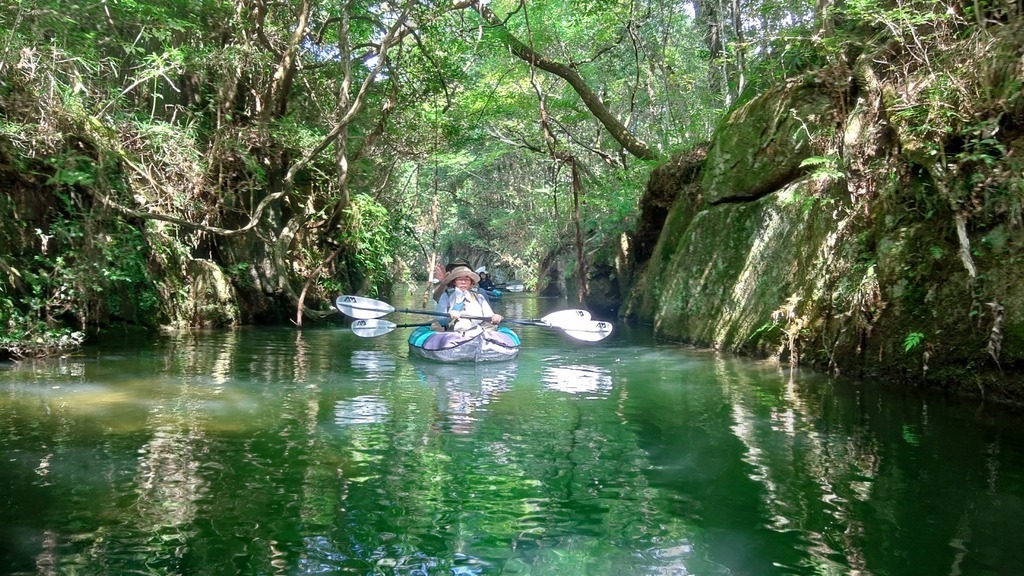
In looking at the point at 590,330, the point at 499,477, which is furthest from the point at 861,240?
the point at 499,477

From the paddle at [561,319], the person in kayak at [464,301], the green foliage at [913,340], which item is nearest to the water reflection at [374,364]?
the paddle at [561,319]

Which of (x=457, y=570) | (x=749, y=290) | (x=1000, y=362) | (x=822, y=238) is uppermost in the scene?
(x=822, y=238)

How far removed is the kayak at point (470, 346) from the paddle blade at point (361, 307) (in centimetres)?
151

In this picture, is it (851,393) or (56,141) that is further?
(56,141)

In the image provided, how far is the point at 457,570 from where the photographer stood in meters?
3.02

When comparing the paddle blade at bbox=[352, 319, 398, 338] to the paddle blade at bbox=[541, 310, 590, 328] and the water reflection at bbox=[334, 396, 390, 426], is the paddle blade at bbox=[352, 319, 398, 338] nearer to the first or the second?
the paddle blade at bbox=[541, 310, 590, 328]

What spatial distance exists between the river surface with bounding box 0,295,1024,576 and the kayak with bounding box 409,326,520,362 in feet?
5.25

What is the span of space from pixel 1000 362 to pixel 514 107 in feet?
39.4

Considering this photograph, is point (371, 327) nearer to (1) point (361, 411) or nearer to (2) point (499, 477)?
(1) point (361, 411)

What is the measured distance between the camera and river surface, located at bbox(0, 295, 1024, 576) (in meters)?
3.15

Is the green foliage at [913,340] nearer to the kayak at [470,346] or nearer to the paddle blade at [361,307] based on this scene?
the kayak at [470,346]

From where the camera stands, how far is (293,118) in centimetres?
1310

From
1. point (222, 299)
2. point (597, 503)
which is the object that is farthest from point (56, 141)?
point (597, 503)

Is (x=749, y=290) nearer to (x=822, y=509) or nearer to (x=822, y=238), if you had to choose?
(x=822, y=238)
